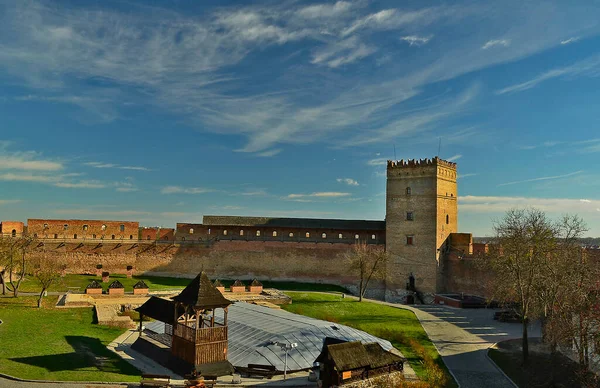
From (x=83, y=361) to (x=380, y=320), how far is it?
1667 cm

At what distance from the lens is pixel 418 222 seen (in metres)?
37.2

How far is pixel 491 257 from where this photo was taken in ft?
107

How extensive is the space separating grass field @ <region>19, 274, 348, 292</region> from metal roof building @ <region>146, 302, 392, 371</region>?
41.9 feet

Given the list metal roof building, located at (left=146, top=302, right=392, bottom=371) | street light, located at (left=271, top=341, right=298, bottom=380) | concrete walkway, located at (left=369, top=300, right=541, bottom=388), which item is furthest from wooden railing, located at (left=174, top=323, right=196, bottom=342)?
concrete walkway, located at (left=369, top=300, right=541, bottom=388)

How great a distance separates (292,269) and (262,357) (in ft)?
73.9

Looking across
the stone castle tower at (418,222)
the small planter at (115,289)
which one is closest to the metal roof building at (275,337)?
the small planter at (115,289)

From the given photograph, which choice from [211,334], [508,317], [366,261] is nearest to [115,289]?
[211,334]

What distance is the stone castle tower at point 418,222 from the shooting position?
120 feet

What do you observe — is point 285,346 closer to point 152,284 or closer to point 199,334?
point 199,334

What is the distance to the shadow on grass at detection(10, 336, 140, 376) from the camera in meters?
15.4

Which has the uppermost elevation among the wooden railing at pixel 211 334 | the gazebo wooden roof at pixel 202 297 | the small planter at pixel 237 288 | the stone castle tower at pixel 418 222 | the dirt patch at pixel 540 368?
the stone castle tower at pixel 418 222

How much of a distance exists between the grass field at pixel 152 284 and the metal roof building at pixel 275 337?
12.8 meters

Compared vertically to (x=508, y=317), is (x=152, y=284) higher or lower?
higher

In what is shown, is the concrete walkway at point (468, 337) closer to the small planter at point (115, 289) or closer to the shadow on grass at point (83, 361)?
the shadow on grass at point (83, 361)
